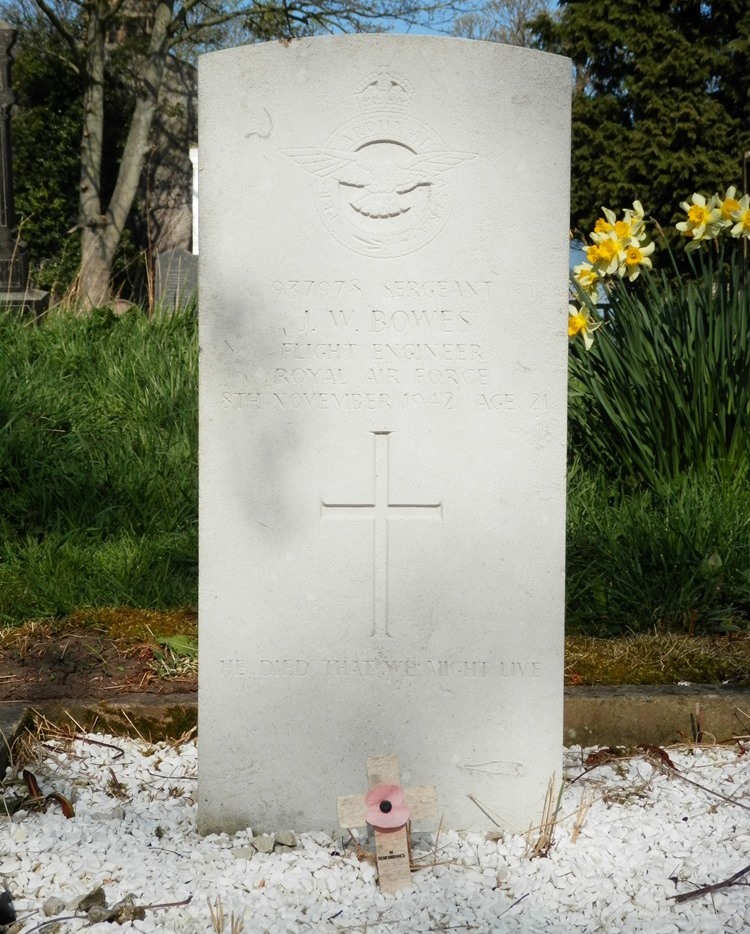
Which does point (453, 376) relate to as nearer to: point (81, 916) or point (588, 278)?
point (81, 916)

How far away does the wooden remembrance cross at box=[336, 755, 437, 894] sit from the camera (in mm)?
2168

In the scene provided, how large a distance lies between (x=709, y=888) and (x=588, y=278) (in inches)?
117

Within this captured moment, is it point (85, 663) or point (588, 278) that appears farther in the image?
point (588, 278)

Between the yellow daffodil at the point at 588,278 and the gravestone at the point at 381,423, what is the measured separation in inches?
92.4

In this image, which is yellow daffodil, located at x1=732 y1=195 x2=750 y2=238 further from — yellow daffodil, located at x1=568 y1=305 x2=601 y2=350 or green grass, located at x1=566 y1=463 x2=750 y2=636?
green grass, located at x1=566 y1=463 x2=750 y2=636

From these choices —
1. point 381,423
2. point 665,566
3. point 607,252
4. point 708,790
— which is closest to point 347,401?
point 381,423

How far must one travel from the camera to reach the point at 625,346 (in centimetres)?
437

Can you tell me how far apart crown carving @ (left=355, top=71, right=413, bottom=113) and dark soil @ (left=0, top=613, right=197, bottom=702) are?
66.5 inches

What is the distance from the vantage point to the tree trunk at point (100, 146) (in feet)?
43.6

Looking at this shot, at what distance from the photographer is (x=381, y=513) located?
7.57 ft

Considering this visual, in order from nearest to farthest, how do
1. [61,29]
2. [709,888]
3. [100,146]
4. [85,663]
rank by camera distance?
[709,888], [85,663], [61,29], [100,146]

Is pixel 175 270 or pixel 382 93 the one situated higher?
pixel 175 270

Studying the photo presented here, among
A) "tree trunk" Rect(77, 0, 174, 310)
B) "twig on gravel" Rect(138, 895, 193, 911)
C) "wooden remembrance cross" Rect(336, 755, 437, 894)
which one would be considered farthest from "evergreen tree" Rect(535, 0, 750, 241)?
"twig on gravel" Rect(138, 895, 193, 911)

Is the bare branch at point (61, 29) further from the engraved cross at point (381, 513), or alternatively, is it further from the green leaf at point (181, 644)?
the engraved cross at point (381, 513)
